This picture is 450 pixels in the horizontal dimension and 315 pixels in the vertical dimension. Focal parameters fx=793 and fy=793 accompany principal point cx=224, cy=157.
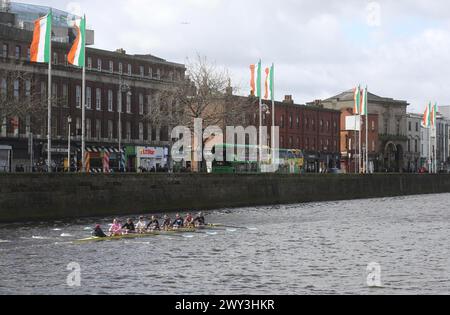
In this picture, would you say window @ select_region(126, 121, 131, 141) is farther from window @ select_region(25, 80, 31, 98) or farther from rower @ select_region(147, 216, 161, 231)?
rower @ select_region(147, 216, 161, 231)

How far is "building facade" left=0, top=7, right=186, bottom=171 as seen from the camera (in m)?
96.2

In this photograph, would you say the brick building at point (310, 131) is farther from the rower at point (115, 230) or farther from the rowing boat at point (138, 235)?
the rower at point (115, 230)

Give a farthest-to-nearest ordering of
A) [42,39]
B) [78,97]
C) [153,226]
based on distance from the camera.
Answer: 1. [78,97]
2. [42,39]
3. [153,226]

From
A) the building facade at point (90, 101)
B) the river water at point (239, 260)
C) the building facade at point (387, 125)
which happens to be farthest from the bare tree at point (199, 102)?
the building facade at point (387, 125)

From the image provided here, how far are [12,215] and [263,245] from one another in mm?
19761

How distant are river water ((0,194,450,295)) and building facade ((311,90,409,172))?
4571 inches

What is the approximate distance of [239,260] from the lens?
4091cm

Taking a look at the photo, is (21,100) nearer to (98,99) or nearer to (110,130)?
(98,99)

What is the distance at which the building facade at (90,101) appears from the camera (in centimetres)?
9619

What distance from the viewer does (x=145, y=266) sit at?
38.3 m

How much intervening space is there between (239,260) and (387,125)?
151m

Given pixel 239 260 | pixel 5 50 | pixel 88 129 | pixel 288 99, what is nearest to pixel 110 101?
pixel 88 129

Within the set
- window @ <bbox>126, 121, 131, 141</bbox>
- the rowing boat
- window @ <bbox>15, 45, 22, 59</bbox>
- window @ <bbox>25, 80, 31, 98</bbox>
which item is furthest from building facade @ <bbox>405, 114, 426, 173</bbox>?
the rowing boat
